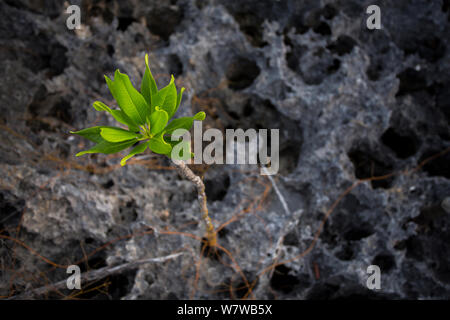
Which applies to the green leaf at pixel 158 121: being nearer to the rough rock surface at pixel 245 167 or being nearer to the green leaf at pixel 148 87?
the green leaf at pixel 148 87

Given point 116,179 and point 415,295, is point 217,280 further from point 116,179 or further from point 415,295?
point 415,295

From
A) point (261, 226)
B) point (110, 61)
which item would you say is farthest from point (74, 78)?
point (261, 226)

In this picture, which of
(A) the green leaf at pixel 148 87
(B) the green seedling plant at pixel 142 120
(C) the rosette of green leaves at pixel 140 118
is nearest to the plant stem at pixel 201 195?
(B) the green seedling plant at pixel 142 120

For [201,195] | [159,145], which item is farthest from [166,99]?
[201,195]

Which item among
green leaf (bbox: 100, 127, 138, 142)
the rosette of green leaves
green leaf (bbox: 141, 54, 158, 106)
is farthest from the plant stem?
green leaf (bbox: 141, 54, 158, 106)

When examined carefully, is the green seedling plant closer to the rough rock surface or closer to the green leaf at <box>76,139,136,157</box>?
the green leaf at <box>76,139,136,157</box>

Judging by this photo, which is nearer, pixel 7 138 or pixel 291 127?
pixel 7 138

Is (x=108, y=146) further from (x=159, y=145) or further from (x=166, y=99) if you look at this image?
(x=166, y=99)
